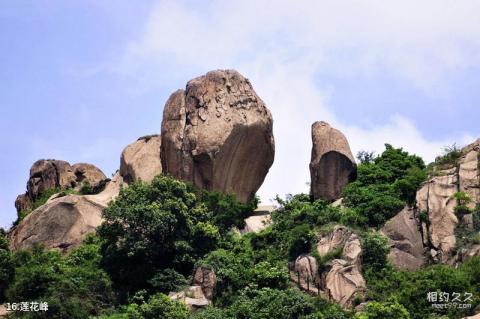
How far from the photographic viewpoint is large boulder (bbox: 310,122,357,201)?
4941 cm

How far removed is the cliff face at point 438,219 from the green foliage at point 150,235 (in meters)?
6.64

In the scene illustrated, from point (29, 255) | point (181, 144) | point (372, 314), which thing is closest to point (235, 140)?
point (181, 144)

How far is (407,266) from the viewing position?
43.6 meters

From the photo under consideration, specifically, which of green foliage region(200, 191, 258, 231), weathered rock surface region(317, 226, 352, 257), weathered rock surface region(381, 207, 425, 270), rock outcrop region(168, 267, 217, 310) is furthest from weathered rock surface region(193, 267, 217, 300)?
weathered rock surface region(381, 207, 425, 270)

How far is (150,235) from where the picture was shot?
146ft

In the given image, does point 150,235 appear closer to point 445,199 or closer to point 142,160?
point 142,160

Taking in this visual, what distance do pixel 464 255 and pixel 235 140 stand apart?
11691mm

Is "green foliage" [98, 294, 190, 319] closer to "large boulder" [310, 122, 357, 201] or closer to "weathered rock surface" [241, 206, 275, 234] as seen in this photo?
"weathered rock surface" [241, 206, 275, 234]

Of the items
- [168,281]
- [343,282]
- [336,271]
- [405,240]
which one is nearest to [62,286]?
[168,281]

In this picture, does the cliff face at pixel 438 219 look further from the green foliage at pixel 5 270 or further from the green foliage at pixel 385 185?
the green foliage at pixel 5 270

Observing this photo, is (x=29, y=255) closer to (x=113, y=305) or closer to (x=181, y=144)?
(x=113, y=305)

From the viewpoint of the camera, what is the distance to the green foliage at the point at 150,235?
4434 centimetres

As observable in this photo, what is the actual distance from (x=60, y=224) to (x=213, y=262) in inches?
349

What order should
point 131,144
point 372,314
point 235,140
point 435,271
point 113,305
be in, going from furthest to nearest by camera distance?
1. point 131,144
2. point 235,140
3. point 113,305
4. point 435,271
5. point 372,314
